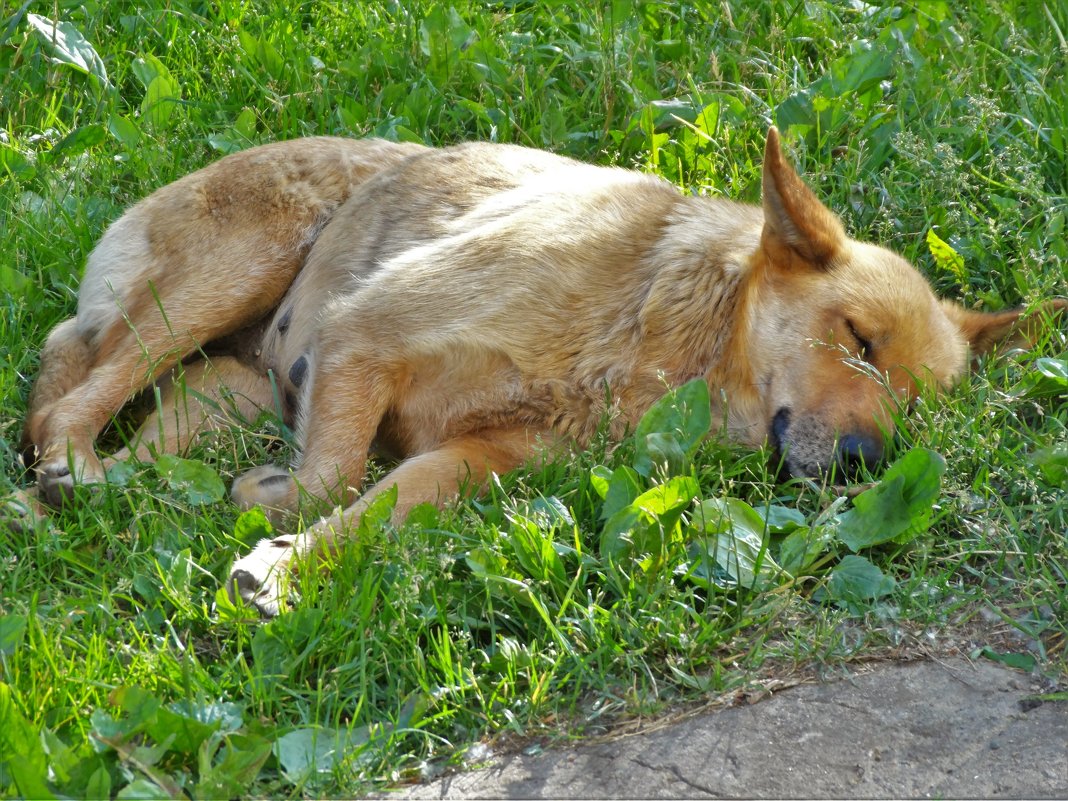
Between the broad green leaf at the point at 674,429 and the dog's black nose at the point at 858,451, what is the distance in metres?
0.47

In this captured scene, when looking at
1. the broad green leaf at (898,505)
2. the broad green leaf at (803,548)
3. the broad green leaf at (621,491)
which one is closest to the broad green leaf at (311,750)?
the broad green leaf at (621,491)

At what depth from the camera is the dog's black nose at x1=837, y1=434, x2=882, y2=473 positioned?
13.8 feet

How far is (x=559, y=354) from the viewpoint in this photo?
4422 mm

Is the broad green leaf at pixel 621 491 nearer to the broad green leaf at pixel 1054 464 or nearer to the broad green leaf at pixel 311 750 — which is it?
the broad green leaf at pixel 311 750

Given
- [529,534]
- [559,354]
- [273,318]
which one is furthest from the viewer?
Answer: [273,318]

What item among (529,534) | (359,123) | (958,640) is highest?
(359,123)

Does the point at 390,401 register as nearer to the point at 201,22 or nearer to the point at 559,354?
the point at 559,354

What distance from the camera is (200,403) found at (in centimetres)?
507

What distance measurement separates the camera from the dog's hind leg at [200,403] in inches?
186

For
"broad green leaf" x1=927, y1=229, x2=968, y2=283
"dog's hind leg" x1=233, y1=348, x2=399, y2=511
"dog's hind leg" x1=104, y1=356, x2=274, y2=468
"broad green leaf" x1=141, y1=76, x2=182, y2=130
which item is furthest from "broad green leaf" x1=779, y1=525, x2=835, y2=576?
"broad green leaf" x1=141, y1=76, x2=182, y2=130

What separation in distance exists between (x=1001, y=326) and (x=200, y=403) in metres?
3.27

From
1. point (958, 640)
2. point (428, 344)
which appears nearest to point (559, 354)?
point (428, 344)

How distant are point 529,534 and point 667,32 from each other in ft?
12.9

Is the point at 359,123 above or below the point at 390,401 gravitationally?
above
